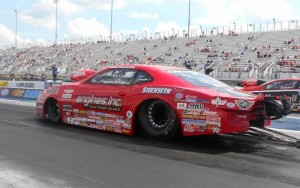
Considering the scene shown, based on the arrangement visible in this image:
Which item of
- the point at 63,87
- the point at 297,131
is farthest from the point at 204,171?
the point at 63,87

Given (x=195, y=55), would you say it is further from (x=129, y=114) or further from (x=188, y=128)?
(x=188, y=128)

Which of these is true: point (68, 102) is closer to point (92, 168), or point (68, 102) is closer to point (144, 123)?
point (144, 123)

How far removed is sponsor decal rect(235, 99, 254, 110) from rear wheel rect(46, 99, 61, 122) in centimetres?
446

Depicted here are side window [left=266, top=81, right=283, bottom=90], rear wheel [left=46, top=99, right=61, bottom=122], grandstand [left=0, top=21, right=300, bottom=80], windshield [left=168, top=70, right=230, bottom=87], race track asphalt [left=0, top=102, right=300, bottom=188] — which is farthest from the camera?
grandstand [left=0, top=21, right=300, bottom=80]

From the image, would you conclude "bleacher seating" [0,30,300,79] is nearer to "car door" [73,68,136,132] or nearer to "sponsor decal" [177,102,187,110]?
"car door" [73,68,136,132]

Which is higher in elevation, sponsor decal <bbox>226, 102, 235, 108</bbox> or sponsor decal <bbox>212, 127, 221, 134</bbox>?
sponsor decal <bbox>226, 102, 235, 108</bbox>

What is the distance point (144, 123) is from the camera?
7.26 meters

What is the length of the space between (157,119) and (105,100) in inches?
46.2

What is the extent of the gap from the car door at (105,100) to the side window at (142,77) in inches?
5.2

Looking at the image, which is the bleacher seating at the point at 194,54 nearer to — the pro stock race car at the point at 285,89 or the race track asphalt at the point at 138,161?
the pro stock race car at the point at 285,89

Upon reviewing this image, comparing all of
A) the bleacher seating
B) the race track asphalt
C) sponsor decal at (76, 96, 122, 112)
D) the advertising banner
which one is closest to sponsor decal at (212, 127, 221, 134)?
the race track asphalt

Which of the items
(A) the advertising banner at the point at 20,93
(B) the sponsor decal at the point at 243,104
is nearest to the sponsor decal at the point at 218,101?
(B) the sponsor decal at the point at 243,104

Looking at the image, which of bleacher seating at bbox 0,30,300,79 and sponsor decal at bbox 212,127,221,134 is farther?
bleacher seating at bbox 0,30,300,79

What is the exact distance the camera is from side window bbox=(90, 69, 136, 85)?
25.2 feet
